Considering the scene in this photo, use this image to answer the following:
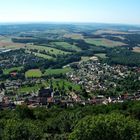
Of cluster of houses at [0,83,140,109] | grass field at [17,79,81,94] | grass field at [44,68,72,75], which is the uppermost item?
cluster of houses at [0,83,140,109]

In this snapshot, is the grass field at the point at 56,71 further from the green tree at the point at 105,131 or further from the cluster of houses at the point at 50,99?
the green tree at the point at 105,131

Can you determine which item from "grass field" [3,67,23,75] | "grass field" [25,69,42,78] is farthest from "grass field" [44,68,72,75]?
"grass field" [3,67,23,75]

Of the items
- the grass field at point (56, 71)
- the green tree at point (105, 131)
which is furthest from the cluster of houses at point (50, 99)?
the green tree at point (105, 131)

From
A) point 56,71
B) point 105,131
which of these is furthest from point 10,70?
point 105,131

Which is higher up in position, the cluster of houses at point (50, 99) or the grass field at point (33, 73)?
the cluster of houses at point (50, 99)

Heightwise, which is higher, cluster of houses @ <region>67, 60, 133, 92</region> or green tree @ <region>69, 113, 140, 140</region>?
green tree @ <region>69, 113, 140, 140</region>

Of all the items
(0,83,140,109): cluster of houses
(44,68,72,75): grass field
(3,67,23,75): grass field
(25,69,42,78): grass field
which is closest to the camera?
(0,83,140,109): cluster of houses

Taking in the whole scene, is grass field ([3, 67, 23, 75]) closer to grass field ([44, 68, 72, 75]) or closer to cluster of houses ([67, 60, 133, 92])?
grass field ([44, 68, 72, 75])

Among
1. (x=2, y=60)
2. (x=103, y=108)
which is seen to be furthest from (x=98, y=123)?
(x=2, y=60)

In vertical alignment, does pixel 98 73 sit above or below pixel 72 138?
below

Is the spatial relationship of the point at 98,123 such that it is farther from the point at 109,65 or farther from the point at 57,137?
the point at 109,65

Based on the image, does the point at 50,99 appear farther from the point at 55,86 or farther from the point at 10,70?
the point at 10,70
